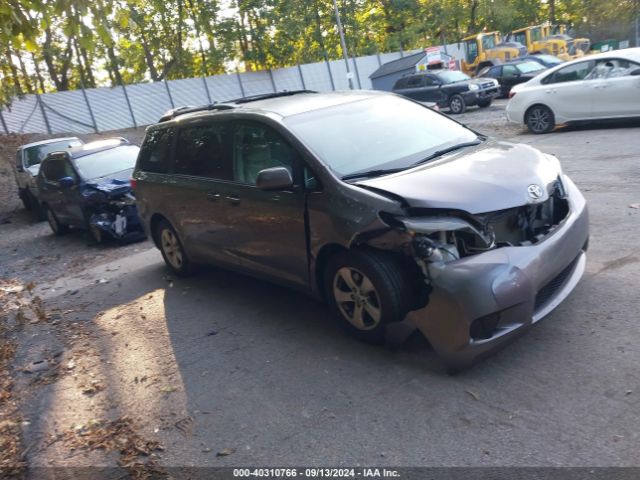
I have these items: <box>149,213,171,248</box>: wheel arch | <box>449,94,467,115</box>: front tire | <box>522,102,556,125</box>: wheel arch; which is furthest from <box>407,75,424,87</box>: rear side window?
<box>149,213,171,248</box>: wheel arch

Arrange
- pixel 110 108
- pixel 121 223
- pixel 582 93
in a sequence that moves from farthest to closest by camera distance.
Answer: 1. pixel 110 108
2. pixel 582 93
3. pixel 121 223

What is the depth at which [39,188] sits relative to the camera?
40.5ft

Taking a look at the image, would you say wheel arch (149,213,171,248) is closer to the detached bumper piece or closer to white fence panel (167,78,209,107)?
the detached bumper piece

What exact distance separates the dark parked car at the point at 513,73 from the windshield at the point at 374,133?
19220 mm

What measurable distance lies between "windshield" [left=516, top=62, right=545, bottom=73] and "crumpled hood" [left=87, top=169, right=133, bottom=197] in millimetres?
17568

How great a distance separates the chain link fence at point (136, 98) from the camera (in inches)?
998

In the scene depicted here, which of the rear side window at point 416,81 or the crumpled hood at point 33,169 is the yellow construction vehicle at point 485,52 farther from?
the crumpled hood at point 33,169

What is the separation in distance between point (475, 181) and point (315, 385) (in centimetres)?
175

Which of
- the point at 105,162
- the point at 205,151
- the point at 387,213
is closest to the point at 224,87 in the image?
the point at 105,162

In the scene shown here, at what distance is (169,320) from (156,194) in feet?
5.28

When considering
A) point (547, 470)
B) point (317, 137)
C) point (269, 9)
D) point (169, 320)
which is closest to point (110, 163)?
point (169, 320)

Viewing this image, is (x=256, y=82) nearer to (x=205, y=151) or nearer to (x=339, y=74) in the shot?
(x=339, y=74)

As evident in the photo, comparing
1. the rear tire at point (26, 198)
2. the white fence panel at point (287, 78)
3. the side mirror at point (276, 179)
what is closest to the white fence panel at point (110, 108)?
the white fence panel at point (287, 78)

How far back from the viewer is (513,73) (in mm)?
22953
